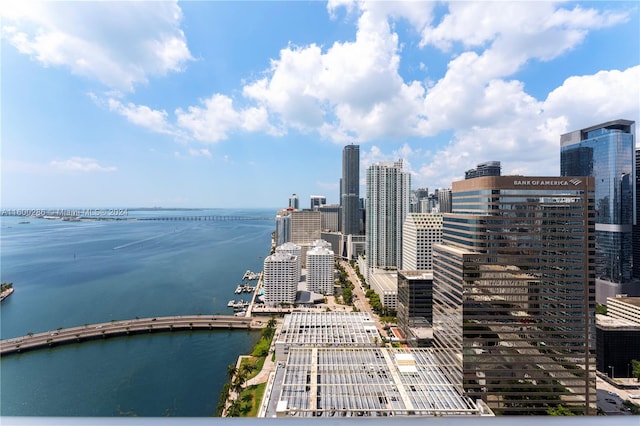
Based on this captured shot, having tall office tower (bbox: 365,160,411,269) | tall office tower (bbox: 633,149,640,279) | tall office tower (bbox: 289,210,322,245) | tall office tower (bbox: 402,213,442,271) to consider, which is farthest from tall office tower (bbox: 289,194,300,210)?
tall office tower (bbox: 633,149,640,279)

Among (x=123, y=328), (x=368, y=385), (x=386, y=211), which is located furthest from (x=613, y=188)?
(x=123, y=328)

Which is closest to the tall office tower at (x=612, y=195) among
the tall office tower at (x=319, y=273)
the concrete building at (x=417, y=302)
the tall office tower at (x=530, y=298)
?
the concrete building at (x=417, y=302)

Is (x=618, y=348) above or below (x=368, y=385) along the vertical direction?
below

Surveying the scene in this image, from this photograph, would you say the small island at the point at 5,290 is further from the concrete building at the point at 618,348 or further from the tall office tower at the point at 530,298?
the concrete building at the point at 618,348

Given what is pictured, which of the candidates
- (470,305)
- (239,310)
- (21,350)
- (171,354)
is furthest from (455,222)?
(21,350)

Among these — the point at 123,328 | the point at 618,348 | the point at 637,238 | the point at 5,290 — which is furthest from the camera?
the point at 637,238

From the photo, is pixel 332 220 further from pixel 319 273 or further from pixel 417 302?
pixel 417 302

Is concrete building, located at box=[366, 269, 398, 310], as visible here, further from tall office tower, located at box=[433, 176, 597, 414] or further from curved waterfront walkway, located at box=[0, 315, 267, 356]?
tall office tower, located at box=[433, 176, 597, 414]

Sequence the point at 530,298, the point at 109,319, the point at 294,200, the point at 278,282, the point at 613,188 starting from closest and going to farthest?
the point at 530,298 < the point at 109,319 < the point at 613,188 < the point at 278,282 < the point at 294,200
